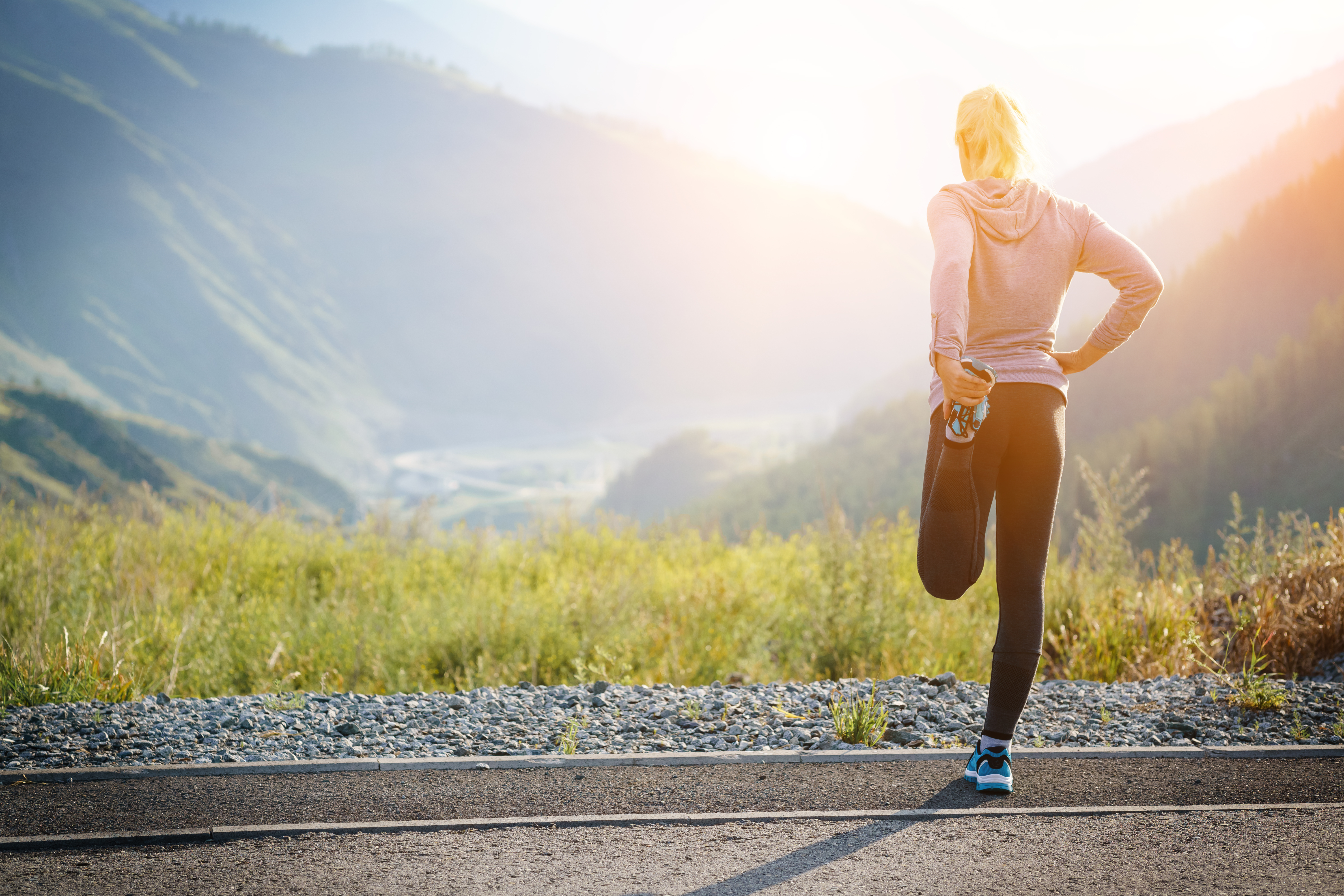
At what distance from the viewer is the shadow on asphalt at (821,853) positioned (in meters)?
2.47

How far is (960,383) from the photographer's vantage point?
2.67 m

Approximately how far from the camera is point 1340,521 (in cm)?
529

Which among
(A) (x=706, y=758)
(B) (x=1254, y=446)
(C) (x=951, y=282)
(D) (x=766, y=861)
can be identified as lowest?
(D) (x=766, y=861)

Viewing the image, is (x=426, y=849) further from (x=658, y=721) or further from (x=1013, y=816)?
(x=1013, y=816)

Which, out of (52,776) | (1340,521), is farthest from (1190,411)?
(52,776)

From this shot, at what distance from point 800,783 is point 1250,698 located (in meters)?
2.14

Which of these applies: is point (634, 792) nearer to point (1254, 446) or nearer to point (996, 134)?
point (996, 134)

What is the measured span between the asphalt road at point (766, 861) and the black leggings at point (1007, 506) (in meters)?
0.53

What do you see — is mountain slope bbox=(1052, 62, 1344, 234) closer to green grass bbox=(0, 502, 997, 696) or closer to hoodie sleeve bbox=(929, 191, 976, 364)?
green grass bbox=(0, 502, 997, 696)

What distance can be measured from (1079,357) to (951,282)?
64 cm

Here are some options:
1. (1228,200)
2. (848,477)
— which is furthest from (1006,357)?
(1228,200)

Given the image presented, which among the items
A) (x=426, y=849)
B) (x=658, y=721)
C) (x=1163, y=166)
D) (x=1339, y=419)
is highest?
(x=1163, y=166)

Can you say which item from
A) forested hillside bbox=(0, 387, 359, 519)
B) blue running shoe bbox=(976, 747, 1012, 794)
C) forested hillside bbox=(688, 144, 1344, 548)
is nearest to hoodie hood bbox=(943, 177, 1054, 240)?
blue running shoe bbox=(976, 747, 1012, 794)

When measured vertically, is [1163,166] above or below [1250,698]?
above
